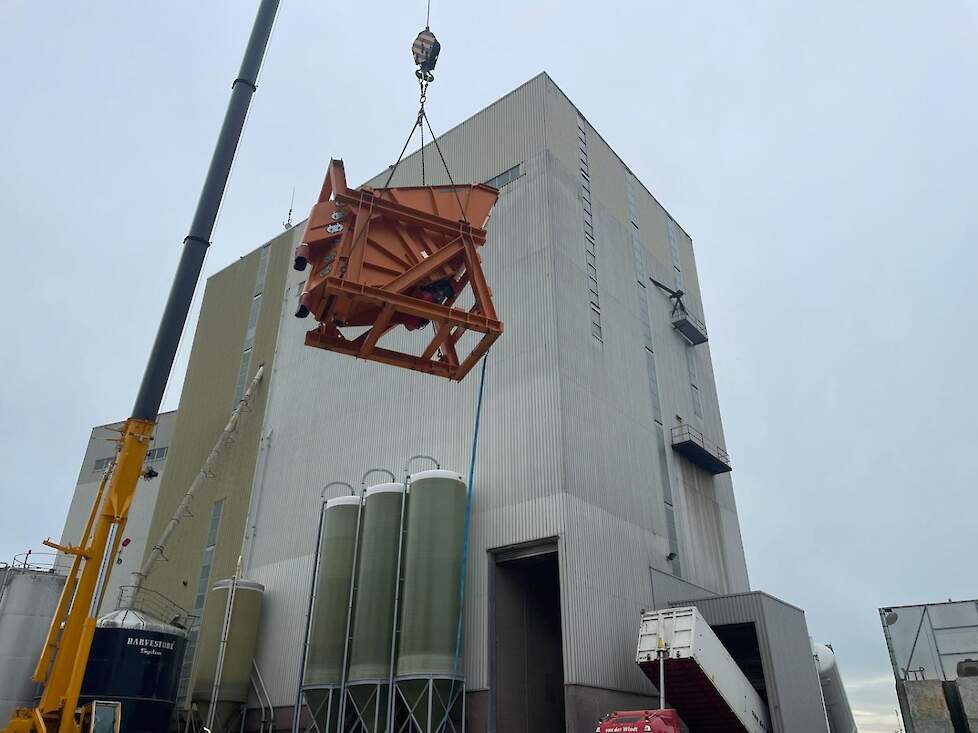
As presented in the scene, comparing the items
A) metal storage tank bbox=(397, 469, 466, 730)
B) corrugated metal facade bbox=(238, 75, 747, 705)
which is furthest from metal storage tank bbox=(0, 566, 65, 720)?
metal storage tank bbox=(397, 469, 466, 730)

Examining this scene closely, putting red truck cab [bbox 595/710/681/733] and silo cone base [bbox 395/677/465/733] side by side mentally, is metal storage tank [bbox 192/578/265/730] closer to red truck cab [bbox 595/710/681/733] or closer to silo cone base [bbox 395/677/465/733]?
silo cone base [bbox 395/677/465/733]

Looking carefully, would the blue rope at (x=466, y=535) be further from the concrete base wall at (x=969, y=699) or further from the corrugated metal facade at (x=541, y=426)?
the concrete base wall at (x=969, y=699)

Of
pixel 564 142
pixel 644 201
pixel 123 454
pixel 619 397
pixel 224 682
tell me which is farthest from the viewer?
pixel 644 201

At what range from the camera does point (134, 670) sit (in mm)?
29062

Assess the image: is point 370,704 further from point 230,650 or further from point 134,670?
point 134,670

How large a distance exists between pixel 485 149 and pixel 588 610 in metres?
22.6

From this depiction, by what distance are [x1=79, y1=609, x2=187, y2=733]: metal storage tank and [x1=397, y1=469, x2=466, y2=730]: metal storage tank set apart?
11238 mm

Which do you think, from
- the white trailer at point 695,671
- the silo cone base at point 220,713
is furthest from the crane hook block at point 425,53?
the silo cone base at point 220,713

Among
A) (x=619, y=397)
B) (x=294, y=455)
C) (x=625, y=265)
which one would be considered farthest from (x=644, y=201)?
(x=294, y=455)

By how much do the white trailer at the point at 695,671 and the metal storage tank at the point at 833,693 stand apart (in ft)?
46.8

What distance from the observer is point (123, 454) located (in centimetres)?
2066

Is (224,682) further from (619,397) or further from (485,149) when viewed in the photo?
(485,149)

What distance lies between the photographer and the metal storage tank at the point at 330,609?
86.3 feet

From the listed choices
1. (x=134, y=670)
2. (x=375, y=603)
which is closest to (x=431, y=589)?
(x=375, y=603)
